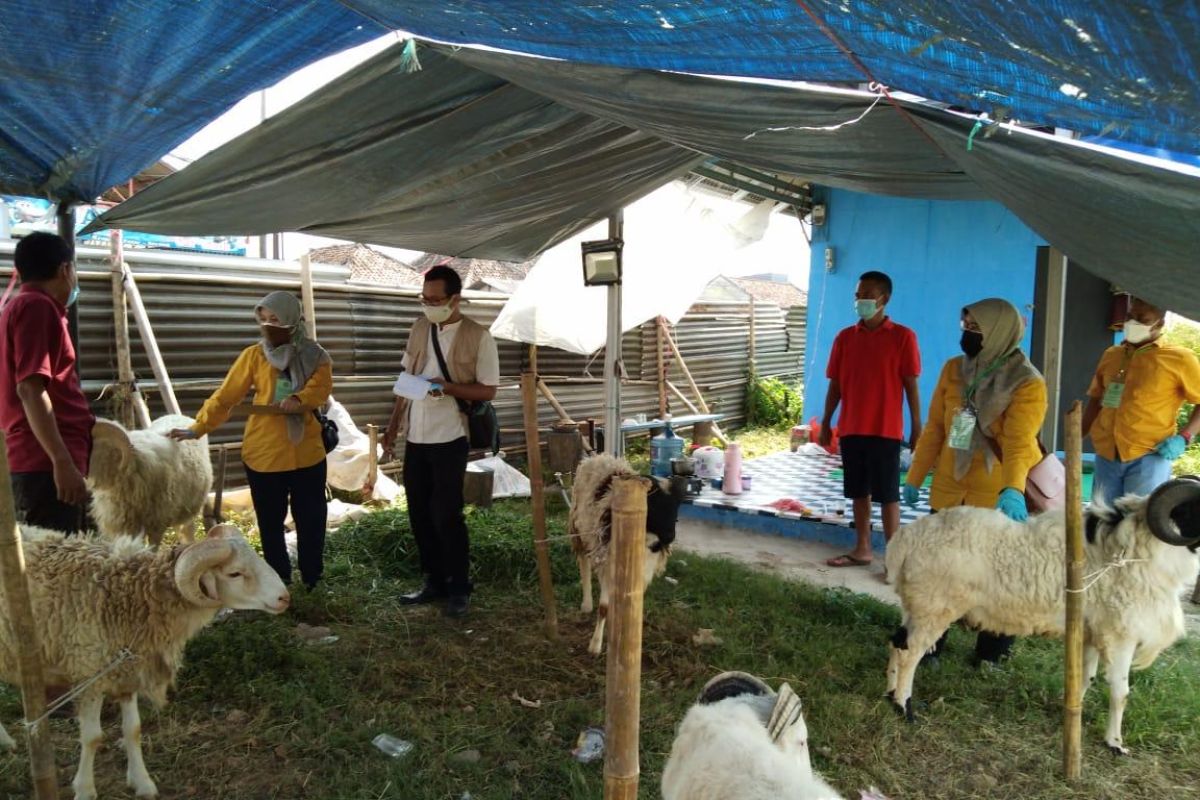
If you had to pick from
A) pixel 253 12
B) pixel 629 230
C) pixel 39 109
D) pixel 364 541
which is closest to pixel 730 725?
pixel 253 12

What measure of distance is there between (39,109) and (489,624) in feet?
12.3

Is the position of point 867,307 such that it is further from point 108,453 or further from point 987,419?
point 108,453

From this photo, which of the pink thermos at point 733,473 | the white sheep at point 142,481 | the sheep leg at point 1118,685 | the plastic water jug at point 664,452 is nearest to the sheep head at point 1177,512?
the sheep leg at point 1118,685

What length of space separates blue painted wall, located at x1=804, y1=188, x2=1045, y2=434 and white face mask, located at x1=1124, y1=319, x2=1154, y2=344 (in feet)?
14.9

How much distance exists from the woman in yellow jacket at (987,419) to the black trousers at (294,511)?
3.87 metres

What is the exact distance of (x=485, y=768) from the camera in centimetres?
339

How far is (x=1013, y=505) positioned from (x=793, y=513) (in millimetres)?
3850

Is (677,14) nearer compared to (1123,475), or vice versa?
(677,14)

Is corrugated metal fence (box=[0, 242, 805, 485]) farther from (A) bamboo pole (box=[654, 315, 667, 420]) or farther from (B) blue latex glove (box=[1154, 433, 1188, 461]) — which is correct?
(B) blue latex glove (box=[1154, 433, 1188, 461])

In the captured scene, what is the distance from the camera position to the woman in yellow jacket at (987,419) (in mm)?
3875

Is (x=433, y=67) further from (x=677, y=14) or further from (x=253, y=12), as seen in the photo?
(x=677, y=14)

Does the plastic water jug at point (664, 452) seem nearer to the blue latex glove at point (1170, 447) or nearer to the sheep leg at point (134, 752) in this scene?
the blue latex glove at point (1170, 447)

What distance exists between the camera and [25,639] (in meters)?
2.40

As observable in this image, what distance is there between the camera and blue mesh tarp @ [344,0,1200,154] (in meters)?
1.81
